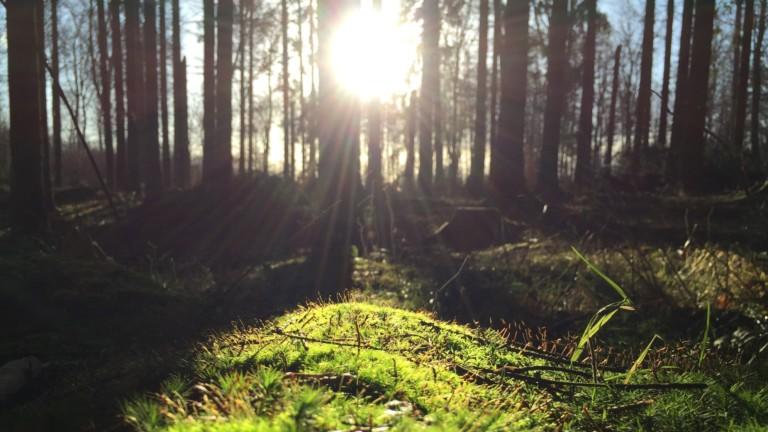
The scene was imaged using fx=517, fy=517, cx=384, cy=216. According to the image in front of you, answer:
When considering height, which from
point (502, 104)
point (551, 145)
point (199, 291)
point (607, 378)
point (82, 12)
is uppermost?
point (82, 12)

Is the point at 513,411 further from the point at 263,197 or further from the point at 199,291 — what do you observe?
the point at 263,197

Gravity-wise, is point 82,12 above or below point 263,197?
above

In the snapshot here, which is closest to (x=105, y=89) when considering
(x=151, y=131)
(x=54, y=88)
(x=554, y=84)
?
(x=54, y=88)

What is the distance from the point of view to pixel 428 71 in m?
24.8

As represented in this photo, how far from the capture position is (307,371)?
2.11m

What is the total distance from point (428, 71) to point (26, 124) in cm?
1867

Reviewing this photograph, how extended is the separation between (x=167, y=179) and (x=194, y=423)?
23.7 metres

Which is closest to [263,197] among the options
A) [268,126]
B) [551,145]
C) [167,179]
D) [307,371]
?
[551,145]

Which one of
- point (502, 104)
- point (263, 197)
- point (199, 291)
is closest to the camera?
point (199, 291)

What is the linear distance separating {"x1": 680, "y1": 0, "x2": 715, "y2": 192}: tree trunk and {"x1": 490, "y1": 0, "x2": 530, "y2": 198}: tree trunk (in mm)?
3972

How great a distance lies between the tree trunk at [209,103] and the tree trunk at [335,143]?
15.0 feet

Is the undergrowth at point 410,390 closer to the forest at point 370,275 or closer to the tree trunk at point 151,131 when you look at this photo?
the forest at point 370,275

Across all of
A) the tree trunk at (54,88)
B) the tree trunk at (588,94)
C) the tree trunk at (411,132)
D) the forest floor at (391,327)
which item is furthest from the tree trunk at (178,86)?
the tree trunk at (411,132)

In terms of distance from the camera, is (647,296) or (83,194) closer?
(647,296)
